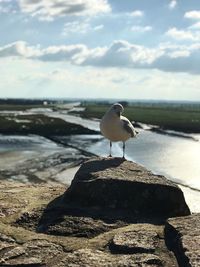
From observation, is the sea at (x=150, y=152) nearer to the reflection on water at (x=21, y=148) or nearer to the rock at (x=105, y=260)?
the reflection on water at (x=21, y=148)

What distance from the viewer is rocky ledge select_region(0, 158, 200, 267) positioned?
7.56 metres

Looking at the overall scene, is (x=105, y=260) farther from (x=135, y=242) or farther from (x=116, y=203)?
(x=116, y=203)

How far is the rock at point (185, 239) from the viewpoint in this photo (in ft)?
23.8

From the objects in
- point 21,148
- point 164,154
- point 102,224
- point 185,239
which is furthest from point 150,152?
point 185,239

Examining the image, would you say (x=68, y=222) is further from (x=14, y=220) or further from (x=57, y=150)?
(x=57, y=150)

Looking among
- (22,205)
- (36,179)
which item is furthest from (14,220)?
(36,179)

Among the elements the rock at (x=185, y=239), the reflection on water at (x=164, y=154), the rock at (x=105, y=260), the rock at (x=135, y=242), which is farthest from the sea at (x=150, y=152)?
the rock at (x=105, y=260)

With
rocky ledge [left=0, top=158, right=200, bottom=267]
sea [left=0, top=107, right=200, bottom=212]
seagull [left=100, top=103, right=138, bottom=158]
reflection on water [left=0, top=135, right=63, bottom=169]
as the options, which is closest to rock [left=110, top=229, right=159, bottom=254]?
rocky ledge [left=0, top=158, right=200, bottom=267]

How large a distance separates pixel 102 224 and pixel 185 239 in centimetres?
174

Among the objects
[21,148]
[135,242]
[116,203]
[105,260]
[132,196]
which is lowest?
[21,148]

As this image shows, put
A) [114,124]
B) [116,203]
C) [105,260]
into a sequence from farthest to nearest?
1. [114,124]
2. [116,203]
3. [105,260]

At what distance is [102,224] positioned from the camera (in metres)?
8.99

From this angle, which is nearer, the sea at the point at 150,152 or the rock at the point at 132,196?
the rock at the point at 132,196

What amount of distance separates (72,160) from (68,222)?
103ft
